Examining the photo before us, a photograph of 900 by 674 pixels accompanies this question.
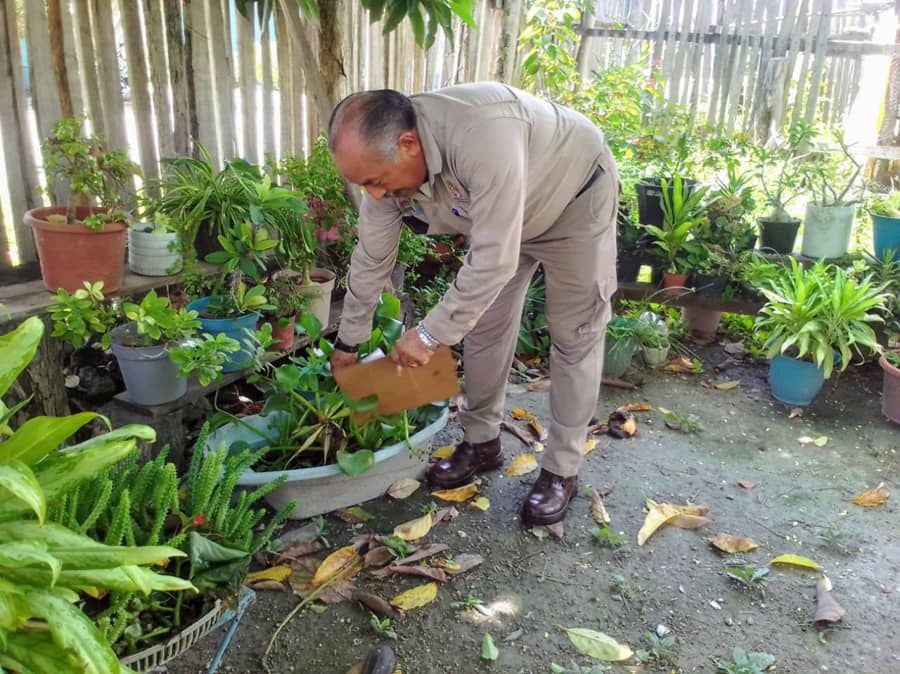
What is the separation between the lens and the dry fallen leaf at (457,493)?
278 centimetres

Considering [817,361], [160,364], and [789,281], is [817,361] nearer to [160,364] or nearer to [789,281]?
[789,281]

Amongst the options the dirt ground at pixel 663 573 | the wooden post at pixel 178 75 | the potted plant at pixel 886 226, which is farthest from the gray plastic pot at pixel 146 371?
the potted plant at pixel 886 226

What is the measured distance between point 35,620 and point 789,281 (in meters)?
3.77

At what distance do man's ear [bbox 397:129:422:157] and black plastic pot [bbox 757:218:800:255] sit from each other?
3.02 meters

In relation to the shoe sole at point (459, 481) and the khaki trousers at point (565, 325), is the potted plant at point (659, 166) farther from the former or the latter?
the shoe sole at point (459, 481)

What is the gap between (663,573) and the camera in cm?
244

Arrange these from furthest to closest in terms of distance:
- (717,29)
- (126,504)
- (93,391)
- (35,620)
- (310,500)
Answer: (717,29), (93,391), (310,500), (126,504), (35,620)

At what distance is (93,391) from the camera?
9.05 feet

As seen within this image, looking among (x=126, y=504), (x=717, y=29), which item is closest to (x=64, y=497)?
(x=126, y=504)

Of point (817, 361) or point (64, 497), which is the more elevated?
point (64, 497)

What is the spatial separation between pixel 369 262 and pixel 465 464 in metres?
0.97

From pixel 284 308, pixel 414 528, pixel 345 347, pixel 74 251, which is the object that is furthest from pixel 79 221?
pixel 414 528

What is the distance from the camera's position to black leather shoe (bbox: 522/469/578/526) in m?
2.63

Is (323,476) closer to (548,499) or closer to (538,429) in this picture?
(548,499)
